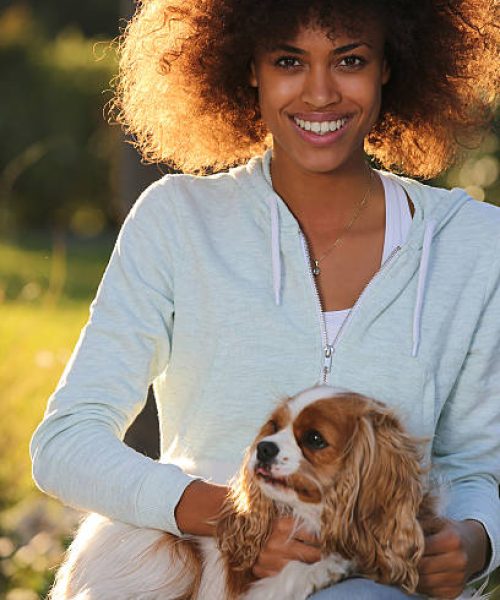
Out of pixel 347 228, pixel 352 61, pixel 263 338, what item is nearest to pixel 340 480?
pixel 263 338

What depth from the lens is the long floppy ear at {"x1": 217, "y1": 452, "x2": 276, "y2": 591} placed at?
3.07 meters

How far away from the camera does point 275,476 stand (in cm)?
303

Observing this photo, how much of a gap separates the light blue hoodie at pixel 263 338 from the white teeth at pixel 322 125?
0.76 feet

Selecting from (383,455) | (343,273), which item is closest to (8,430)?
(343,273)

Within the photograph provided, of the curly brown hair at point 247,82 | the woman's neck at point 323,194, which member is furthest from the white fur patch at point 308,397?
the curly brown hair at point 247,82

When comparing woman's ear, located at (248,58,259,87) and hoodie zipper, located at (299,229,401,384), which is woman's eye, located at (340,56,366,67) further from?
hoodie zipper, located at (299,229,401,384)

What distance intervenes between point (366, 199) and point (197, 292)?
569 mm

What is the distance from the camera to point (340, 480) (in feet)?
10.0

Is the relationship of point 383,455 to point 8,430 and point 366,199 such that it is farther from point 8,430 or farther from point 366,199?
point 8,430

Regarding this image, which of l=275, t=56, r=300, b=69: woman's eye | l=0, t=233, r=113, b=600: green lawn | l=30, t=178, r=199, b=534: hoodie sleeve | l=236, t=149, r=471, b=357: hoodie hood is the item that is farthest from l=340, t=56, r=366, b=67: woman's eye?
l=0, t=233, r=113, b=600: green lawn

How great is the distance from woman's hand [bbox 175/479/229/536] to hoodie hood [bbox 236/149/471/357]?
1.88ft

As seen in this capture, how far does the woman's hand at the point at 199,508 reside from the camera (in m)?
3.10

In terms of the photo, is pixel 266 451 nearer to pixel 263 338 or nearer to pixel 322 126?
pixel 263 338

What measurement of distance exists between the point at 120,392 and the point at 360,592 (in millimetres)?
805
